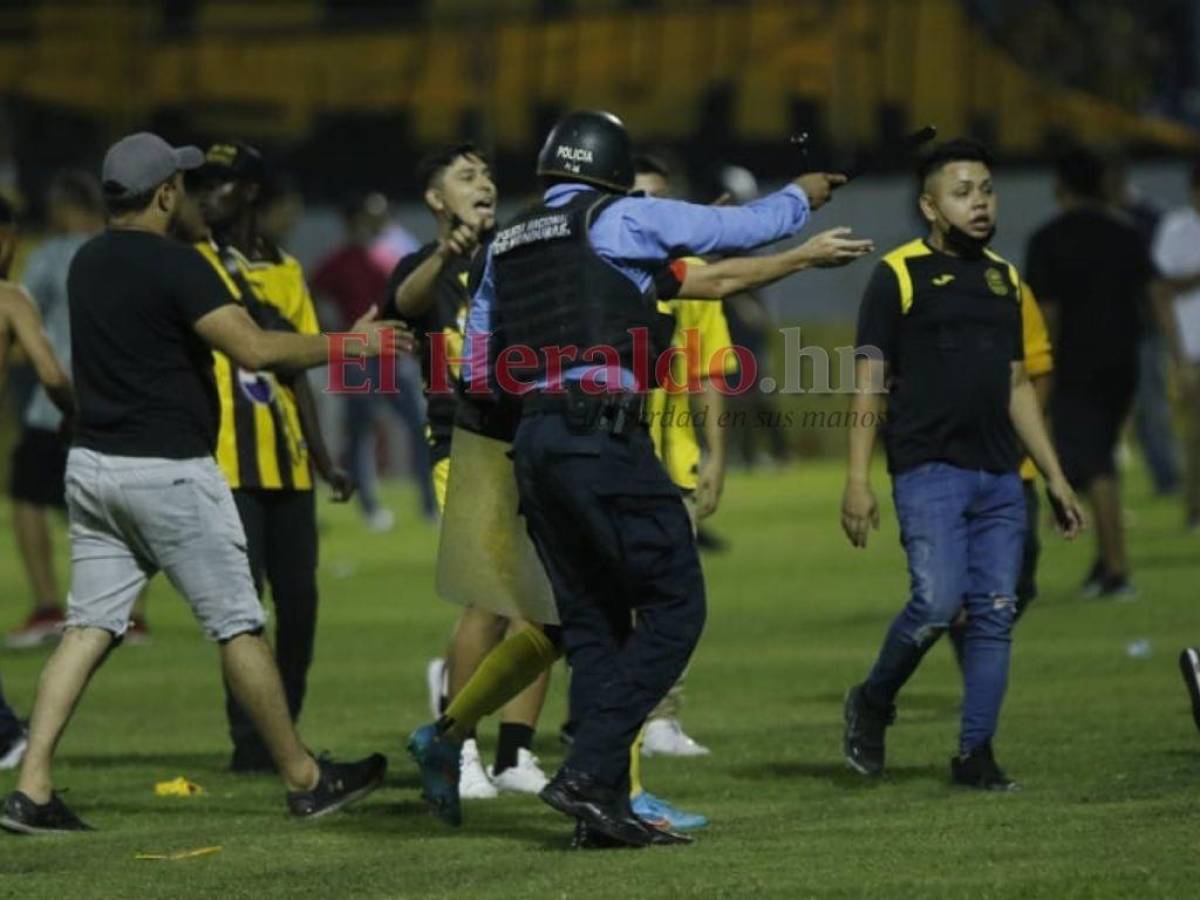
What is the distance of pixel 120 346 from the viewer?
9.07 metres

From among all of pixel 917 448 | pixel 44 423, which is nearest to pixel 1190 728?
pixel 917 448

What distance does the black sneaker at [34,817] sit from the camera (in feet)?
29.9

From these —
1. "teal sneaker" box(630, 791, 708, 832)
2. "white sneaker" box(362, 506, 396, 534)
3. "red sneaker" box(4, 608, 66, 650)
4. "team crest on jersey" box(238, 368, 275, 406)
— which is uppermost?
"team crest on jersey" box(238, 368, 275, 406)

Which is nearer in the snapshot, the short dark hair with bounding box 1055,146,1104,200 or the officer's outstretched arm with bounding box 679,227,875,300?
the officer's outstretched arm with bounding box 679,227,875,300

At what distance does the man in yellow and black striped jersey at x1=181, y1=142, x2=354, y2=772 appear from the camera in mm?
10531

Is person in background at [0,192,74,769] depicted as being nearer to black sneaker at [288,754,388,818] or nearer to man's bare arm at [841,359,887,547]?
black sneaker at [288,754,388,818]

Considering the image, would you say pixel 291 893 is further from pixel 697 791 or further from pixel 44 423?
pixel 44 423

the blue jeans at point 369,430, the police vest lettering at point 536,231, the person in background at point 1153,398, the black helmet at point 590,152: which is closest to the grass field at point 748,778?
the police vest lettering at point 536,231

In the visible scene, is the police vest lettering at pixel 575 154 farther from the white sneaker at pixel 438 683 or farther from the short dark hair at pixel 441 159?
the white sneaker at pixel 438 683

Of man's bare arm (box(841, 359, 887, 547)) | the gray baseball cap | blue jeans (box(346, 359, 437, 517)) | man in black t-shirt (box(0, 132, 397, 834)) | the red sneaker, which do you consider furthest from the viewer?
blue jeans (box(346, 359, 437, 517))

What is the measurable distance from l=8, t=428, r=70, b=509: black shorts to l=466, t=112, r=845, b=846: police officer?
732cm

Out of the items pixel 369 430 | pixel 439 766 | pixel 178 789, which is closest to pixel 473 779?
pixel 439 766

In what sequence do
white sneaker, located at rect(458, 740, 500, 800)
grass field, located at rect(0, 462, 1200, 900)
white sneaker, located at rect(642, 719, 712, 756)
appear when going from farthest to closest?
white sneaker, located at rect(642, 719, 712, 756) → white sneaker, located at rect(458, 740, 500, 800) → grass field, located at rect(0, 462, 1200, 900)

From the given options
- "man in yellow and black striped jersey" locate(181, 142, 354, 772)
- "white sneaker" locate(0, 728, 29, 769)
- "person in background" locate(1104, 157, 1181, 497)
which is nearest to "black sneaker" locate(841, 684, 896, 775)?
"man in yellow and black striped jersey" locate(181, 142, 354, 772)
